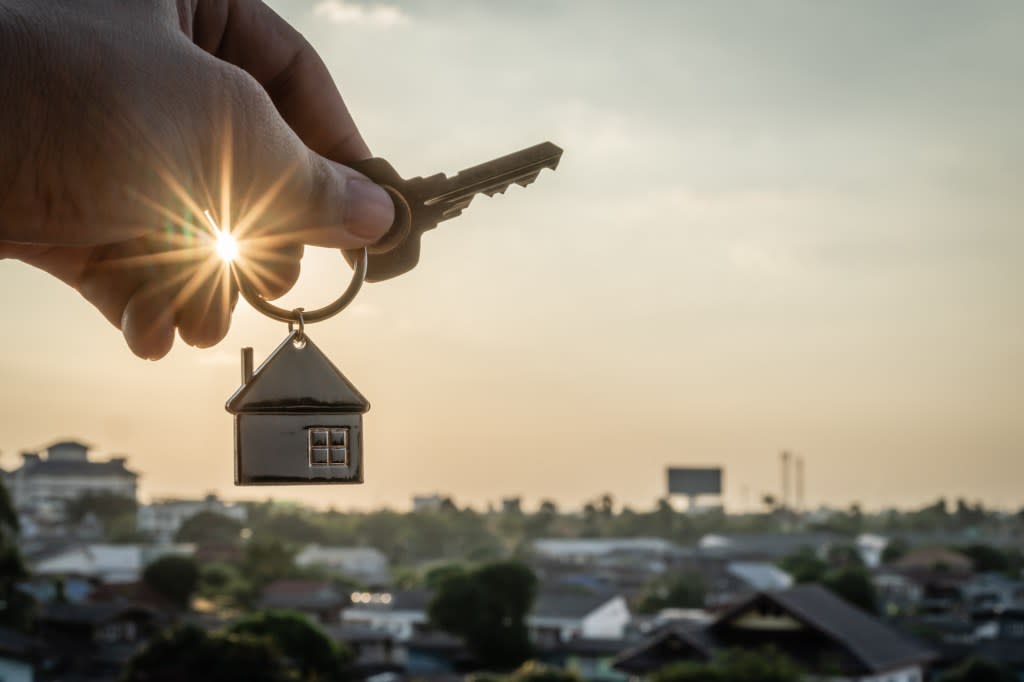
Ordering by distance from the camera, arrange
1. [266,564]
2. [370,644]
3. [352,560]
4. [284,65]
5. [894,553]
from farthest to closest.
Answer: [894,553] < [352,560] < [266,564] < [370,644] < [284,65]

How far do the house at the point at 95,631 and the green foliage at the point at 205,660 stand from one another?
442 inches

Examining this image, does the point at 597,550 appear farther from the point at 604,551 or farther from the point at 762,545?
the point at 762,545

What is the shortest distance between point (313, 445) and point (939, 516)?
309 feet

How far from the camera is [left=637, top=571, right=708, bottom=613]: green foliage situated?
45.7 meters

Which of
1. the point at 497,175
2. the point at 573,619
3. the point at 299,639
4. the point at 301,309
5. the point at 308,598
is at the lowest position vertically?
the point at 573,619

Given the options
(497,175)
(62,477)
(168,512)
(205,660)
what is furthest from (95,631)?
(62,477)

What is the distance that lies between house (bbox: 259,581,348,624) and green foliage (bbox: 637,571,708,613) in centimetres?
1029

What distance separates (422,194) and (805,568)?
137ft

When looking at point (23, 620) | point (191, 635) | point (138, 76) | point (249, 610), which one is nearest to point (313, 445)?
point (138, 76)

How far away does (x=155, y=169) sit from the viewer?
1.06 m

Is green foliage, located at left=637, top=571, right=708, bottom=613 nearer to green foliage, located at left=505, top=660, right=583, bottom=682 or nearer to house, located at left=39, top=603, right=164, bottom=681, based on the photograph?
house, located at left=39, top=603, right=164, bottom=681

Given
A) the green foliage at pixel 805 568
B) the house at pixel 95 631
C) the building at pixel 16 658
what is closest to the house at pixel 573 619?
the green foliage at pixel 805 568

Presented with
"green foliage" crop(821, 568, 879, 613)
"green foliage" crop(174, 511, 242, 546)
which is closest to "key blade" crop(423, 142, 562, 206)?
"green foliage" crop(821, 568, 879, 613)

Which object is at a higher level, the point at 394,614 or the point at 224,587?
the point at 224,587
